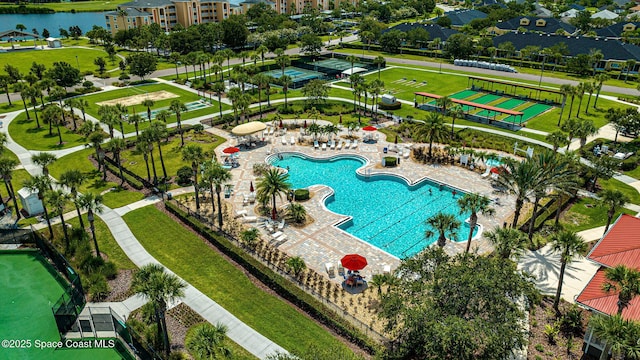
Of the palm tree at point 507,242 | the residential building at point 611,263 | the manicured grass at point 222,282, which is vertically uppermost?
the palm tree at point 507,242

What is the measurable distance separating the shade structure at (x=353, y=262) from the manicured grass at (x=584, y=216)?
2121 centimetres

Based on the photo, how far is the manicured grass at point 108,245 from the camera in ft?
120

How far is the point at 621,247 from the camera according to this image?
31.7 metres

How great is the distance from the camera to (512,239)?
28359 millimetres

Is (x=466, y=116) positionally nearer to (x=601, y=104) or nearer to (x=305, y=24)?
(x=601, y=104)

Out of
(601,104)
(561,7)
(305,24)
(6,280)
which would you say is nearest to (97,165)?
(6,280)

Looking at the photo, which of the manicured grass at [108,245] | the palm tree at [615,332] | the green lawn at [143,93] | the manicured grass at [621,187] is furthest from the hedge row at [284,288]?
the manicured grass at [621,187]

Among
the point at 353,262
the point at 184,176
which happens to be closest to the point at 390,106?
the point at 184,176

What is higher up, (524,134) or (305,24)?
(305,24)

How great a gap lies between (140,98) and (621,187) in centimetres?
7769

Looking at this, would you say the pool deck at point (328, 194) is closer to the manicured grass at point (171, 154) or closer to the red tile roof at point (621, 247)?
the manicured grass at point (171, 154)

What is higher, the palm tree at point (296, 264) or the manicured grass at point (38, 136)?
the manicured grass at point (38, 136)

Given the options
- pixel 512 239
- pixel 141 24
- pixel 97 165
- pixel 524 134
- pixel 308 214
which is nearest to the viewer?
pixel 512 239

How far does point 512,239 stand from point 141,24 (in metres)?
143
